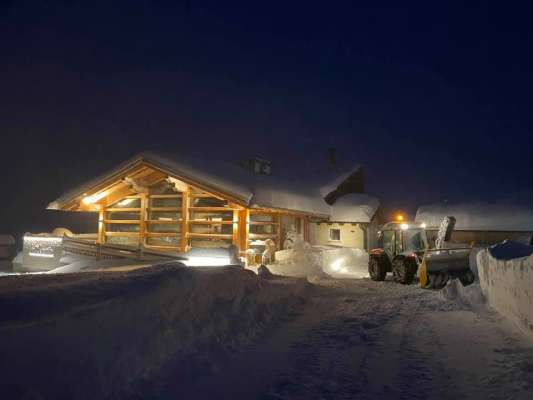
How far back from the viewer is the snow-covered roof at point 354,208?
2573 cm

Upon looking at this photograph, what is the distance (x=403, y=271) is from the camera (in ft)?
40.5

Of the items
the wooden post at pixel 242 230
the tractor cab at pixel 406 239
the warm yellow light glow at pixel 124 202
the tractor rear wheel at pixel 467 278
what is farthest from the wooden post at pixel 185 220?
the tractor rear wheel at pixel 467 278

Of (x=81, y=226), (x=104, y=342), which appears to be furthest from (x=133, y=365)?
(x=81, y=226)

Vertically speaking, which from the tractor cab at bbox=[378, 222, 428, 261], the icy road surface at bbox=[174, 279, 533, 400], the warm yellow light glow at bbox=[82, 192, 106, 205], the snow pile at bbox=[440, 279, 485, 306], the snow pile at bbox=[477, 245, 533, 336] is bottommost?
the icy road surface at bbox=[174, 279, 533, 400]

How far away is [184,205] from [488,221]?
1997 centimetres

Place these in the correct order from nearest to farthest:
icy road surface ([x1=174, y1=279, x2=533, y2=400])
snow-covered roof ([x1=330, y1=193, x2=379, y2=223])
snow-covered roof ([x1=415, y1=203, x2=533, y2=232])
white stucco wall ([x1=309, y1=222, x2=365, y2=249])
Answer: icy road surface ([x1=174, y1=279, x2=533, y2=400]) → snow-covered roof ([x1=415, y1=203, x2=533, y2=232]) → snow-covered roof ([x1=330, y1=193, x2=379, y2=223]) → white stucco wall ([x1=309, y1=222, x2=365, y2=249])

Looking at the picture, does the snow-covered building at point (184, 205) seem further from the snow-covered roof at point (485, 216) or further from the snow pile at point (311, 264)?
the snow-covered roof at point (485, 216)

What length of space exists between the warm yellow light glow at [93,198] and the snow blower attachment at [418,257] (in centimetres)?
1289

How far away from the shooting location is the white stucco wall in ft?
85.4

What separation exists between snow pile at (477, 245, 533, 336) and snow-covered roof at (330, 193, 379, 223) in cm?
1787

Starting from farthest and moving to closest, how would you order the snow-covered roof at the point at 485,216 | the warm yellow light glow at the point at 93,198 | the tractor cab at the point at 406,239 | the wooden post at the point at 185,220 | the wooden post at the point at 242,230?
the snow-covered roof at the point at 485,216 < the warm yellow light glow at the point at 93,198 < the wooden post at the point at 185,220 < the wooden post at the point at 242,230 < the tractor cab at the point at 406,239

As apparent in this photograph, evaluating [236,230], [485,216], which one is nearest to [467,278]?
[236,230]

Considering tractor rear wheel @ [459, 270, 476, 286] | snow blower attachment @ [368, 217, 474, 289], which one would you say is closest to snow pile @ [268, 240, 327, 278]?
snow blower attachment @ [368, 217, 474, 289]

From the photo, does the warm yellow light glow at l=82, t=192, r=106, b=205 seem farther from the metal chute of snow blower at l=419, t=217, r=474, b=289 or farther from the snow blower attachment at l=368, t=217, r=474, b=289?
the metal chute of snow blower at l=419, t=217, r=474, b=289
